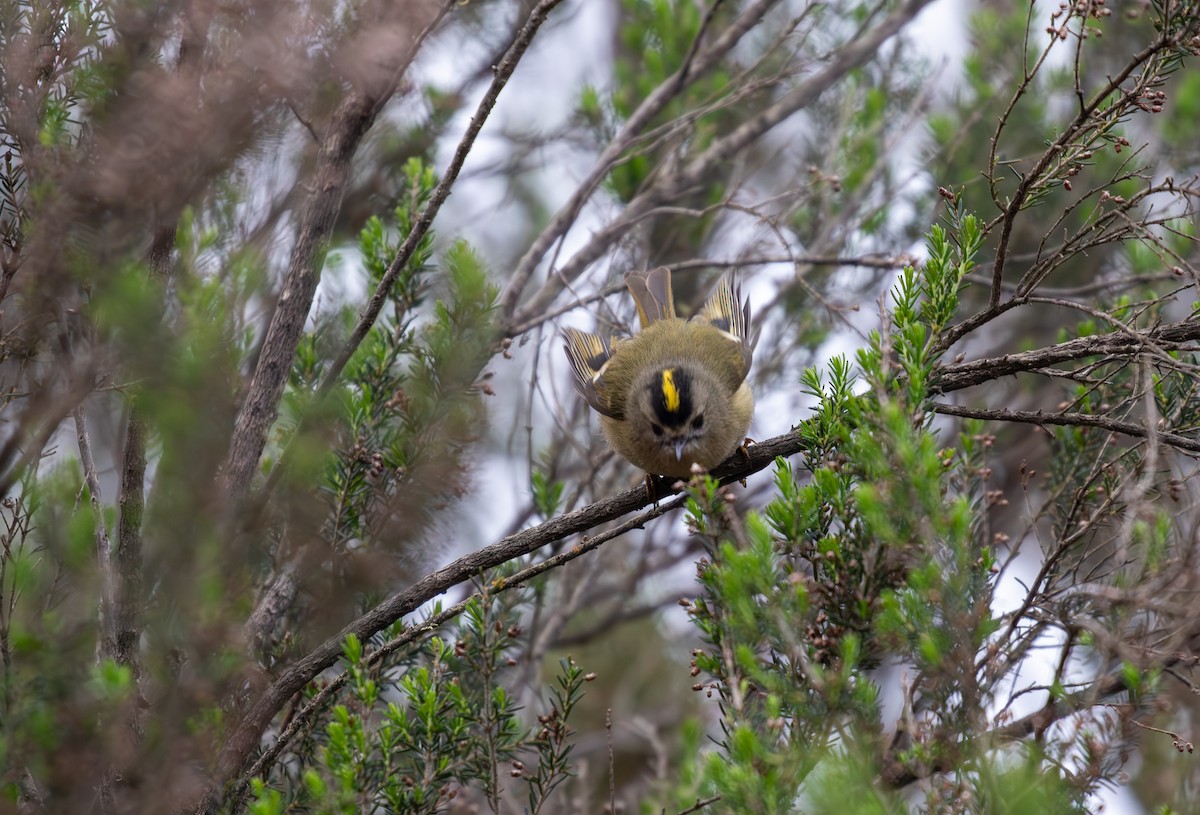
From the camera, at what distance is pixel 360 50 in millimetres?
3303

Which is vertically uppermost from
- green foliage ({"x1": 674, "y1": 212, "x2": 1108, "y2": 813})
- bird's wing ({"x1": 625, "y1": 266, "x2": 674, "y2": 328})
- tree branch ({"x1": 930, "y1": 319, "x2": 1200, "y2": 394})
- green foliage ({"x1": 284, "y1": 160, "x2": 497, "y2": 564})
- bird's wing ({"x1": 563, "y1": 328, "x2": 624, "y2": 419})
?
bird's wing ({"x1": 625, "y1": 266, "x2": 674, "y2": 328})

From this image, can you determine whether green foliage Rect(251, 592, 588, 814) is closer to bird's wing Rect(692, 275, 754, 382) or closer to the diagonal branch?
the diagonal branch

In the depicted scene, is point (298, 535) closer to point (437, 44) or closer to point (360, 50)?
point (360, 50)

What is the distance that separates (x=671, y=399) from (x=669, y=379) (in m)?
0.17

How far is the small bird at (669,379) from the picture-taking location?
4289mm

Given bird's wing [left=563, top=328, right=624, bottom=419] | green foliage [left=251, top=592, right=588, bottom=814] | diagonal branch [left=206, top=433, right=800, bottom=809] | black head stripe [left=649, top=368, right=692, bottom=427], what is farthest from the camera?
bird's wing [left=563, top=328, right=624, bottom=419]

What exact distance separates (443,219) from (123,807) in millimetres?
4710

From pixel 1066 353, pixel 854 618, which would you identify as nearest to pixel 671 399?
pixel 1066 353

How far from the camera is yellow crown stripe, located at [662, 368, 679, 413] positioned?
4.27m

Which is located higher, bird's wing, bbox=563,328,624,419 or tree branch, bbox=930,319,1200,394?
bird's wing, bbox=563,328,624,419

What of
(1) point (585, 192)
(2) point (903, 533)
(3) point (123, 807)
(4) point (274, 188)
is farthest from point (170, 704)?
(1) point (585, 192)

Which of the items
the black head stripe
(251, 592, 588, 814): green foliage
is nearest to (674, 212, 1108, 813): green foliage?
(251, 592, 588, 814): green foliage

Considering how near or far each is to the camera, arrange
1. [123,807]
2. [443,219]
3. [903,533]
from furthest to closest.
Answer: [443,219]
[123,807]
[903,533]

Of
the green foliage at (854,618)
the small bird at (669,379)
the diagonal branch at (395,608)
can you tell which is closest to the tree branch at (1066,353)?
the green foliage at (854,618)
